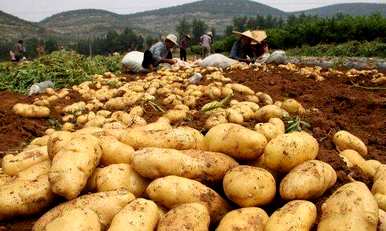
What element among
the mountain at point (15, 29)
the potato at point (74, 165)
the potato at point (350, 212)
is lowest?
the mountain at point (15, 29)

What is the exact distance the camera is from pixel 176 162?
9.48 ft

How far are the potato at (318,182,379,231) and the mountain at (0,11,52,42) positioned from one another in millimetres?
78084

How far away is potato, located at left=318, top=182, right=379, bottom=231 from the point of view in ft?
7.76

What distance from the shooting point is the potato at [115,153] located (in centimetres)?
313

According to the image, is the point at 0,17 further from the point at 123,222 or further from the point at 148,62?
the point at 123,222

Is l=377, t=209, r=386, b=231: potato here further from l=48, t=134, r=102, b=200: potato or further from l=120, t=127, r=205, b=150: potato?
l=48, t=134, r=102, b=200: potato

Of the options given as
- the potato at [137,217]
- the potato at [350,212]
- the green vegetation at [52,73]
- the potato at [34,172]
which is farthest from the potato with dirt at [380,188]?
the green vegetation at [52,73]

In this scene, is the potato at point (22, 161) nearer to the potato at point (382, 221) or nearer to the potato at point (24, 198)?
the potato at point (24, 198)

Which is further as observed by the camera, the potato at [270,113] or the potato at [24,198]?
the potato at [270,113]

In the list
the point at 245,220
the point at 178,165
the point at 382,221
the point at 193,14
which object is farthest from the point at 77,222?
the point at 193,14

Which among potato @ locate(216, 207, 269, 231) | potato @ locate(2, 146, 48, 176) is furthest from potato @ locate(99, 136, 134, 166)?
potato @ locate(216, 207, 269, 231)

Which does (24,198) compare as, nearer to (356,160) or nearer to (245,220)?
(245,220)

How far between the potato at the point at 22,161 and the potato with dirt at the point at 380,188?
2218 mm

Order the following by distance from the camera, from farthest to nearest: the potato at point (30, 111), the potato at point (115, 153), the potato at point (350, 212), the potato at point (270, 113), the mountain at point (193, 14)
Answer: the mountain at point (193, 14)
the potato at point (30, 111)
the potato at point (270, 113)
the potato at point (115, 153)
the potato at point (350, 212)
